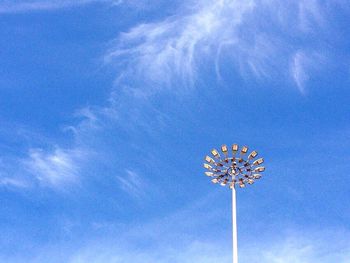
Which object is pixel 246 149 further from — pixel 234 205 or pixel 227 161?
pixel 234 205

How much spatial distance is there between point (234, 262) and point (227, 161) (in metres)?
8.06

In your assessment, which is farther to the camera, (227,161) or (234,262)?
(227,161)

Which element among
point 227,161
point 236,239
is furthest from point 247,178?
point 236,239

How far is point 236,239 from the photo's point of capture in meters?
39.2

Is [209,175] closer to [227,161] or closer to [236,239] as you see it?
[227,161]

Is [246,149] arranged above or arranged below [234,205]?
above

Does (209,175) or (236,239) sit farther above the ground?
(209,175)

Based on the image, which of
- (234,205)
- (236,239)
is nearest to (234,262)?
(236,239)

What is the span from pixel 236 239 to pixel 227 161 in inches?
246

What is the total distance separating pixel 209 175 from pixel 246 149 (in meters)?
3.55

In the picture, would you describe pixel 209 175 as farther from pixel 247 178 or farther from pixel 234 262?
pixel 234 262

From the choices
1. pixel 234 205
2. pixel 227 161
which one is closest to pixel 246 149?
pixel 227 161

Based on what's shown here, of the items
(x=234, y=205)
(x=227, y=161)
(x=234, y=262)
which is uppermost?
(x=227, y=161)

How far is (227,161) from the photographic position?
4200 centimetres
